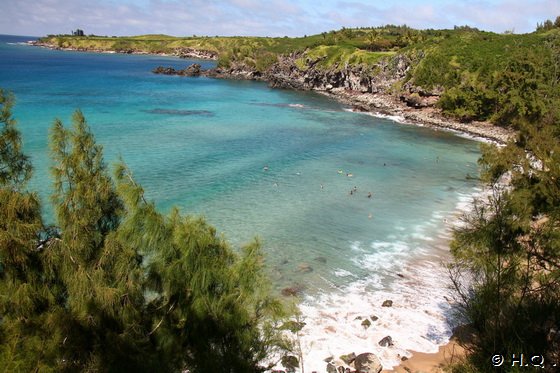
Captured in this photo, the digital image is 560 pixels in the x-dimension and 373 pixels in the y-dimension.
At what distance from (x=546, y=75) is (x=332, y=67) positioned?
158 ft

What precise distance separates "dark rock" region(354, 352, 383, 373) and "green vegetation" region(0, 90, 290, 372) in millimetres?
5103

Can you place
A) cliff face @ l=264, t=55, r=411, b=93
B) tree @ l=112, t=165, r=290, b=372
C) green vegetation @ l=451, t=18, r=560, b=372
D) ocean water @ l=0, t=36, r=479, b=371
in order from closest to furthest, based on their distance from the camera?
tree @ l=112, t=165, r=290, b=372
green vegetation @ l=451, t=18, r=560, b=372
ocean water @ l=0, t=36, r=479, b=371
cliff face @ l=264, t=55, r=411, b=93

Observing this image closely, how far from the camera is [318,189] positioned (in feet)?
110

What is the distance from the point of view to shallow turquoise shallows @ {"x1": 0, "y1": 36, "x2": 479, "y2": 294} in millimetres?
24812

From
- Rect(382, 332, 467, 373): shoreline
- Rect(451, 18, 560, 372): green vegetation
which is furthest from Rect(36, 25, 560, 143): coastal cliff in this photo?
Rect(382, 332, 467, 373): shoreline

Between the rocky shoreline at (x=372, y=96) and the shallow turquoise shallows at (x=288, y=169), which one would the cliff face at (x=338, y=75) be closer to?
the rocky shoreline at (x=372, y=96)

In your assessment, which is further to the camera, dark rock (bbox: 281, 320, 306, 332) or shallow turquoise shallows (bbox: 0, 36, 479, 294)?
shallow turquoise shallows (bbox: 0, 36, 479, 294)

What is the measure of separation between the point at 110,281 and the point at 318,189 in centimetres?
2541

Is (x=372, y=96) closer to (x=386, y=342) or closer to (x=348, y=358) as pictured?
(x=386, y=342)

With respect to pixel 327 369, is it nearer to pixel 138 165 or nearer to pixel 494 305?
pixel 494 305

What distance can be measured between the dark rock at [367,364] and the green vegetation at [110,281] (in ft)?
16.7

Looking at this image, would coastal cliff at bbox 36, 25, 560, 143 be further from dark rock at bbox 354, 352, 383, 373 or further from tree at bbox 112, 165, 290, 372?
tree at bbox 112, 165, 290, 372

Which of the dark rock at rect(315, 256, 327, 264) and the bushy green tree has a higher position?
the bushy green tree

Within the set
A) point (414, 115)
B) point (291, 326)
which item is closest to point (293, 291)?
point (291, 326)
